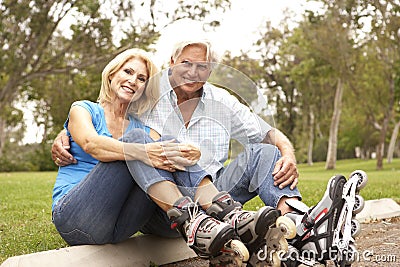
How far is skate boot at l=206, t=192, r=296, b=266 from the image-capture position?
1.86 m

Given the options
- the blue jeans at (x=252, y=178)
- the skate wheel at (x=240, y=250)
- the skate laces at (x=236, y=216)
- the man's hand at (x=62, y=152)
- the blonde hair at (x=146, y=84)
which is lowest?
the skate wheel at (x=240, y=250)

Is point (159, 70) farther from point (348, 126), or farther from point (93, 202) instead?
point (348, 126)

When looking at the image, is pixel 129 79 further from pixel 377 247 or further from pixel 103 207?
pixel 377 247

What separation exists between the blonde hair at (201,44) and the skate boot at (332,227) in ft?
2.80

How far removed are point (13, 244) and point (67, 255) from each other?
2.92 feet

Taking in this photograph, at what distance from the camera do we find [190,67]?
8.14 ft

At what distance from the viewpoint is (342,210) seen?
1.97 m

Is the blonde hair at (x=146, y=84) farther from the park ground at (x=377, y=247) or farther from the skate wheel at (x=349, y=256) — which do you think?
the skate wheel at (x=349, y=256)

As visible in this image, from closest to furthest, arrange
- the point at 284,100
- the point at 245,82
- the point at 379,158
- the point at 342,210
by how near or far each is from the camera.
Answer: the point at 342,210 < the point at 245,82 < the point at 379,158 < the point at 284,100

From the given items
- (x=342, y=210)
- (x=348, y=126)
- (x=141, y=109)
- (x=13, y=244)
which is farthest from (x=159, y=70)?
(x=348, y=126)

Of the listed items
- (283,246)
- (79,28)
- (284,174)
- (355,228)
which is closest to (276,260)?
(283,246)

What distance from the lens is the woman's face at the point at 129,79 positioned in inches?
99.6

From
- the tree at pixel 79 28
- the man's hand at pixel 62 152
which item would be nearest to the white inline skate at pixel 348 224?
the man's hand at pixel 62 152

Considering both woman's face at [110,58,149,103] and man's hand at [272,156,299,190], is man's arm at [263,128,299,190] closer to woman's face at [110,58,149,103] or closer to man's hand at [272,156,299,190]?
man's hand at [272,156,299,190]
